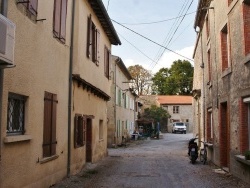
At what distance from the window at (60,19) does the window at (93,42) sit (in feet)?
10.0

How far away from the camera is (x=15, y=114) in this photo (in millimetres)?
7293

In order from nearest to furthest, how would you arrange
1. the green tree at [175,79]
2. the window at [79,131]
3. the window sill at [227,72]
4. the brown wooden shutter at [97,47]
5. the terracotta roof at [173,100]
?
the window sill at [227,72], the window at [79,131], the brown wooden shutter at [97,47], the terracotta roof at [173,100], the green tree at [175,79]

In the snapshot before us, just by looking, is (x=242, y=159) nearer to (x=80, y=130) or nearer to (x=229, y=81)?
(x=229, y=81)

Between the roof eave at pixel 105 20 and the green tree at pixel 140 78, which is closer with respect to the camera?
the roof eave at pixel 105 20

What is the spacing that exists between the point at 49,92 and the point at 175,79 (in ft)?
219

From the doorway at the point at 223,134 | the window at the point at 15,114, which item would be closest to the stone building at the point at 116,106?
the doorway at the point at 223,134

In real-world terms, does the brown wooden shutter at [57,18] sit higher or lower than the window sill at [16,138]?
higher

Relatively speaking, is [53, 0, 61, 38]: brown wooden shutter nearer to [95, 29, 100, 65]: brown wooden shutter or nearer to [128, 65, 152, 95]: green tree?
[95, 29, 100, 65]: brown wooden shutter

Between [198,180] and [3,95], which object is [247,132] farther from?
[3,95]

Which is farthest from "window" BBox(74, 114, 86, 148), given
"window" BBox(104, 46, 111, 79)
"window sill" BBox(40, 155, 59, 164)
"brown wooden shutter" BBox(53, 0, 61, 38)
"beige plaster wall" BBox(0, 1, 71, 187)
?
"window" BBox(104, 46, 111, 79)

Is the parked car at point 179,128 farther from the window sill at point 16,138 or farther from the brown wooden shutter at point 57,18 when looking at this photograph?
the window sill at point 16,138

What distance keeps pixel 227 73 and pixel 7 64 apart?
8563 millimetres

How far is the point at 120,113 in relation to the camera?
1299 inches

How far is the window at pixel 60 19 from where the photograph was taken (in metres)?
9.83
